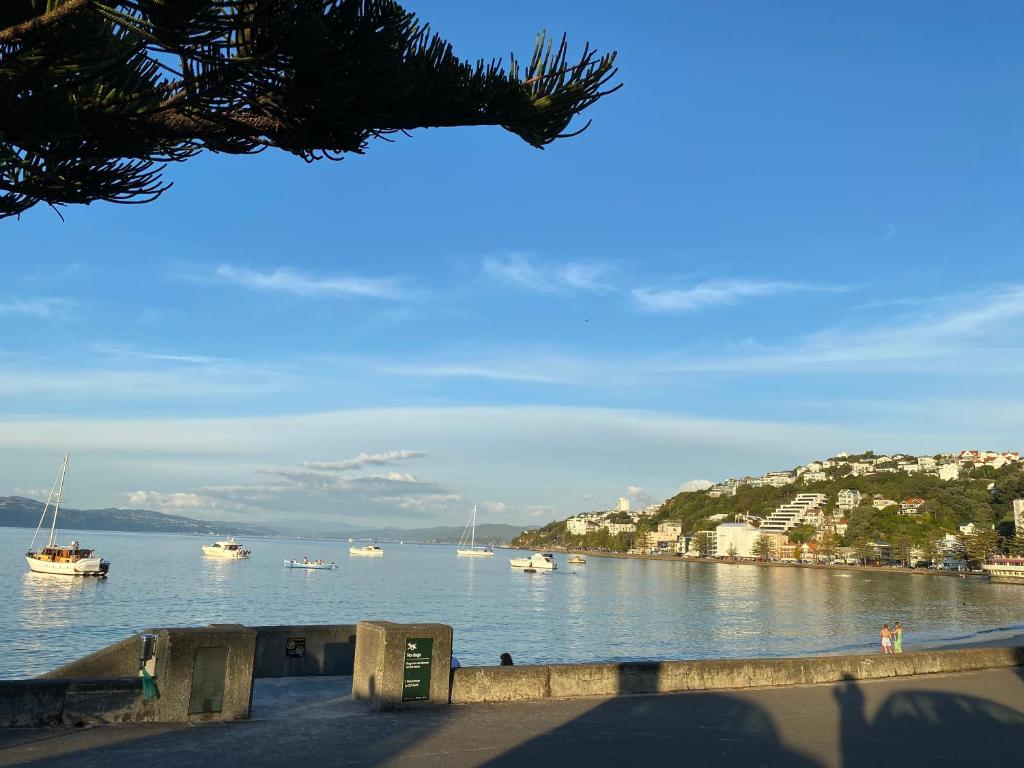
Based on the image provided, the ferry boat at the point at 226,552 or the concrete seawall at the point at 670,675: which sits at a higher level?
the concrete seawall at the point at 670,675

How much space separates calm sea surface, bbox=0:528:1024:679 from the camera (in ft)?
132

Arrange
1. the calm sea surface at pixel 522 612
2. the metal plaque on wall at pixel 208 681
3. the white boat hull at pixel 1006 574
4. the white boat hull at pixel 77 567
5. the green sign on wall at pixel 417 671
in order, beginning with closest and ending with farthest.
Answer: the metal plaque on wall at pixel 208 681
the green sign on wall at pixel 417 671
the calm sea surface at pixel 522 612
the white boat hull at pixel 77 567
the white boat hull at pixel 1006 574

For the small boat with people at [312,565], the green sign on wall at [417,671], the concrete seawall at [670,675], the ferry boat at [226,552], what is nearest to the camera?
the green sign on wall at [417,671]

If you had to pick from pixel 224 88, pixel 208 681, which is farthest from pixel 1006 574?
pixel 224 88

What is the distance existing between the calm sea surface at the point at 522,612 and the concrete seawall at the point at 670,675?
19.6m

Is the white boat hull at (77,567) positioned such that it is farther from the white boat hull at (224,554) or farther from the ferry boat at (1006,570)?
the ferry boat at (1006,570)

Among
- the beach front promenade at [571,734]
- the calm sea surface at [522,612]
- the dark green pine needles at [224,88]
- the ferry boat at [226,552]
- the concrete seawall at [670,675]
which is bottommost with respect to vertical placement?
the calm sea surface at [522,612]

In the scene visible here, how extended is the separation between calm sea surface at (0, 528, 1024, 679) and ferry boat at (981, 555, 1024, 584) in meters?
29.5

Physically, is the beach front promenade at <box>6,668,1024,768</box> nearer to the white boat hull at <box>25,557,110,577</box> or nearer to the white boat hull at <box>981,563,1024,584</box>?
the white boat hull at <box>25,557,110,577</box>

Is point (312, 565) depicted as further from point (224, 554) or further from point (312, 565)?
point (224, 554)

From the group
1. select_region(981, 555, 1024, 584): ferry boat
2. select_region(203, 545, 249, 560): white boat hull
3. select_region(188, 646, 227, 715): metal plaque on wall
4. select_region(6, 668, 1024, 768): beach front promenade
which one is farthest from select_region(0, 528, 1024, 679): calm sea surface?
select_region(203, 545, 249, 560): white boat hull

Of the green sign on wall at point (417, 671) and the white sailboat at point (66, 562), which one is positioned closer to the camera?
the green sign on wall at point (417, 671)

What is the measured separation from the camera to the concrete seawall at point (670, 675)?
9.88m

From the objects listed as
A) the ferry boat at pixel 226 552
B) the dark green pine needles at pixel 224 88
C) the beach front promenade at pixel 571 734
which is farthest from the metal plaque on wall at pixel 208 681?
the ferry boat at pixel 226 552
